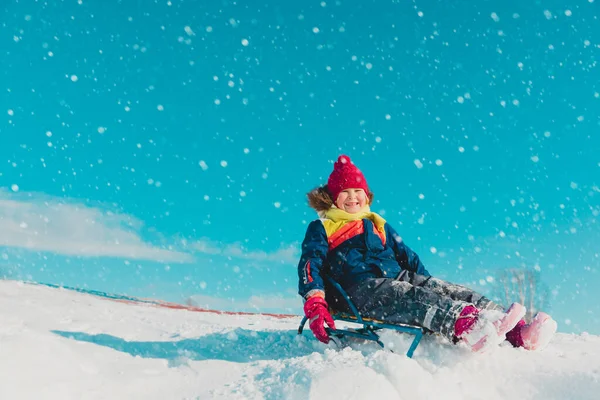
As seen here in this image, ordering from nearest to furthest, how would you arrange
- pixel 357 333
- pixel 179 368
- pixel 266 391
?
pixel 266 391, pixel 179 368, pixel 357 333

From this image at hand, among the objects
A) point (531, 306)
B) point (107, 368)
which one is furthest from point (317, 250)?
point (531, 306)

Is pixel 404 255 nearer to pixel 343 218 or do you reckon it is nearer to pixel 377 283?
pixel 343 218

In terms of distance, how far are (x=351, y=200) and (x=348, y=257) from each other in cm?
67

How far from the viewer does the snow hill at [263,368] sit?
2811mm

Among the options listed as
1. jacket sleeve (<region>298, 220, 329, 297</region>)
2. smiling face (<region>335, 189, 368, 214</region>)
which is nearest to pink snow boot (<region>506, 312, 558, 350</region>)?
jacket sleeve (<region>298, 220, 329, 297</region>)

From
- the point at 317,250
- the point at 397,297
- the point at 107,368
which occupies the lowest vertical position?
the point at 107,368

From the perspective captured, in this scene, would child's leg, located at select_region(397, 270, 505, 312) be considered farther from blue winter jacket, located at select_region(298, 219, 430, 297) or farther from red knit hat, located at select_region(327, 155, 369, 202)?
red knit hat, located at select_region(327, 155, 369, 202)

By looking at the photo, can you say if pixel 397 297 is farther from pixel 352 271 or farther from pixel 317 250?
pixel 317 250

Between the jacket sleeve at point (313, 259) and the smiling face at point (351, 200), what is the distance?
0.39 meters

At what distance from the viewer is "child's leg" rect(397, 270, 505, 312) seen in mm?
3764

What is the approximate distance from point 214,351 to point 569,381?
8.14 feet

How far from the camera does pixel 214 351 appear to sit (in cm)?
393

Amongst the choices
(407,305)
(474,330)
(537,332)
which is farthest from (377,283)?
(537,332)

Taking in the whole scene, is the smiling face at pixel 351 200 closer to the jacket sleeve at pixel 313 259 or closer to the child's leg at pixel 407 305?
the jacket sleeve at pixel 313 259
